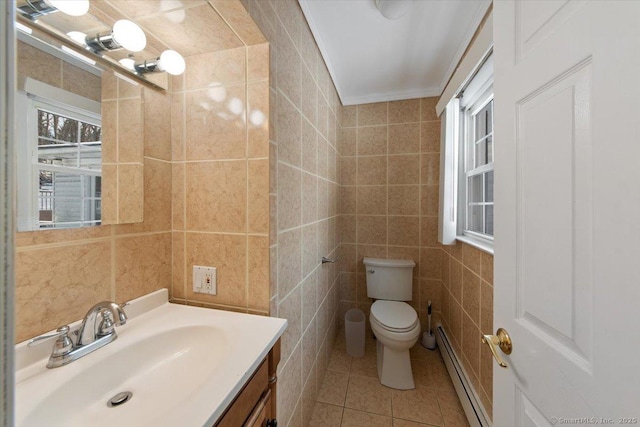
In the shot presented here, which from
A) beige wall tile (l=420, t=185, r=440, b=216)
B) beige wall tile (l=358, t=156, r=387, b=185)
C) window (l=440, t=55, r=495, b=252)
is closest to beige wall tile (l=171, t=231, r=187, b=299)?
window (l=440, t=55, r=495, b=252)

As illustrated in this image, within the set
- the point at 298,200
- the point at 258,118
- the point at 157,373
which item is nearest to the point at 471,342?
the point at 298,200

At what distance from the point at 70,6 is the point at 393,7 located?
1.32m

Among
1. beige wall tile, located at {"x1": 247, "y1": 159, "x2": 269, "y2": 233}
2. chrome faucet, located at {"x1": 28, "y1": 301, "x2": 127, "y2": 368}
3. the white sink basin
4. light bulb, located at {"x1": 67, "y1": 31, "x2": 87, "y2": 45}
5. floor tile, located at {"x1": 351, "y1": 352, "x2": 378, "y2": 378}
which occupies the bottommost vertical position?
floor tile, located at {"x1": 351, "y1": 352, "x2": 378, "y2": 378}

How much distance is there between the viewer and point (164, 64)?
2.89ft

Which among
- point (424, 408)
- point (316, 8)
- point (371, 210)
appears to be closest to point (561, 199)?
point (316, 8)

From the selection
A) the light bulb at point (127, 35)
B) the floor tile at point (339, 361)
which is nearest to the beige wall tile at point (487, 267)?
the floor tile at point (339, 361)

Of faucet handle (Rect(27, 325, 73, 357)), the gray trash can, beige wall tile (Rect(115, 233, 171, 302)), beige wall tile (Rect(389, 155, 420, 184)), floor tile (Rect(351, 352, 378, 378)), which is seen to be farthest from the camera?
beige wall tile (Rect(389, 155, 420, 184))

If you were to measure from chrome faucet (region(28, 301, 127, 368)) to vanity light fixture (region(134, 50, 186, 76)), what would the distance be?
0.83 meters

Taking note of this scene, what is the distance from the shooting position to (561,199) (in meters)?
0.50

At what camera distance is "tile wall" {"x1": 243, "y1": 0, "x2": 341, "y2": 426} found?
0.98 meters

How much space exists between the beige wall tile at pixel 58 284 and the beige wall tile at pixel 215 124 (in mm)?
486

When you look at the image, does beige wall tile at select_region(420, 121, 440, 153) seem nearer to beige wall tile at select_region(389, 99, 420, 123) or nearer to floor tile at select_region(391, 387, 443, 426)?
beige wall tile at select_region(389, 99, 420, 123)

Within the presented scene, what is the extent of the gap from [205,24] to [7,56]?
0.88 meters

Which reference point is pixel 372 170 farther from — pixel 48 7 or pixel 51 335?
pixel 51 335
